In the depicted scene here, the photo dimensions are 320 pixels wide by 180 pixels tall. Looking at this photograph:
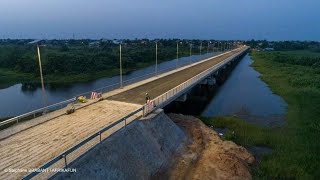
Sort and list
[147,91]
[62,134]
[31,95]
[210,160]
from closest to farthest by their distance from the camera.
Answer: [62,134] → [210,160] → [147,91] → [31,95]

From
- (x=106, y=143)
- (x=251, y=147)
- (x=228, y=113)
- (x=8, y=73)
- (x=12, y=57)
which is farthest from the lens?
(x=12, y=57)

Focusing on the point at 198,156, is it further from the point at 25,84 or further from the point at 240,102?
the point at 25,84

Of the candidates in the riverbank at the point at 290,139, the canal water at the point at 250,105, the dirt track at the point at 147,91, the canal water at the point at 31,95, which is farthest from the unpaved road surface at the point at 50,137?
the canal water at the point at 31,95

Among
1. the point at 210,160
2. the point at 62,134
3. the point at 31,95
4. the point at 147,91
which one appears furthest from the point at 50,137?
the point at 31,95

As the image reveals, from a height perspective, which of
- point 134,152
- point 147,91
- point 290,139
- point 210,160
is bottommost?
point 290,139

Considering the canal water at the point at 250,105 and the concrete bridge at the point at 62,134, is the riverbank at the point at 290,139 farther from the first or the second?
the concrete bridge at the point at 62,134

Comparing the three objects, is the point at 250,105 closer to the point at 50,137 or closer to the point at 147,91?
the point at 147,91

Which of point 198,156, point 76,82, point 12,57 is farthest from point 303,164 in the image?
point 12,57
